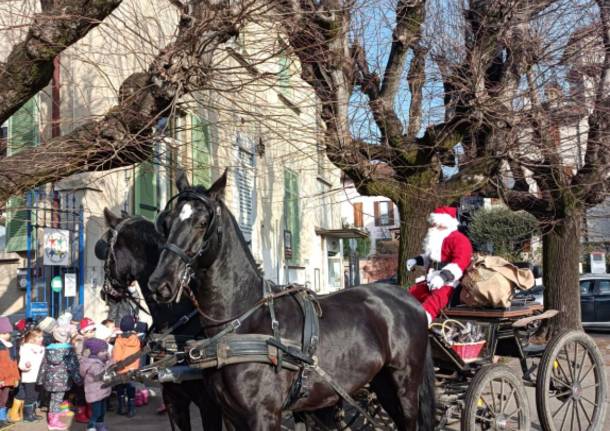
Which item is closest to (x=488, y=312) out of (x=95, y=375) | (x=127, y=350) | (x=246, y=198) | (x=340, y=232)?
(x=127, y=350)

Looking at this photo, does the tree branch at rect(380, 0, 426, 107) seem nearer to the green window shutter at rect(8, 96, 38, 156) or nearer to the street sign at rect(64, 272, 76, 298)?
the green window shutter at rect(8, 96, 38, 156)

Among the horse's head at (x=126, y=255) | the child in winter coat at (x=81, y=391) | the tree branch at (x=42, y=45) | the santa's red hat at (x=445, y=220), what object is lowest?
the child in winter coat at (x=81, y=391)

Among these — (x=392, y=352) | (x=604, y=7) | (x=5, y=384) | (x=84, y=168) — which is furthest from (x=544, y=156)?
(x=5, y=384)

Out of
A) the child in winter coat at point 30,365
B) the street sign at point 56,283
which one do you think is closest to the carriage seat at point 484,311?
the child in winter coat at point 30,365

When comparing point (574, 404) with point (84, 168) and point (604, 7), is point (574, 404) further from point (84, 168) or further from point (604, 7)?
point (604, 7)

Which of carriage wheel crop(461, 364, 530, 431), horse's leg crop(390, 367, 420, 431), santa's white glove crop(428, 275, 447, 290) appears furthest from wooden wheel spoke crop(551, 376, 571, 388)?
horse's leg crop(390, 367, 420, 431)

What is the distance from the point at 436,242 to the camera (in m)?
6.12

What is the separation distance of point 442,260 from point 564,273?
6416mm

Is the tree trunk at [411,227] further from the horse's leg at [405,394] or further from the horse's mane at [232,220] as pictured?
the horse's mane at [232,220]

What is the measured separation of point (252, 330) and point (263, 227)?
11.6m

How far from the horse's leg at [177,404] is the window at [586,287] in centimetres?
1529

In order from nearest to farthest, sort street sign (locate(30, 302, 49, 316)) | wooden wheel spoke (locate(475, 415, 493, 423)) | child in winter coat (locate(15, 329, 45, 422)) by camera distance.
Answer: wooden wheel spoke (locate(475, 415, 493, 423)) < child in winter coat (locate(15, 329, 45, 422)) < street sign (locate(30, 302, 49, 316))

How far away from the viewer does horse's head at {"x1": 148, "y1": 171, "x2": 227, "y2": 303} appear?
3.54 meters

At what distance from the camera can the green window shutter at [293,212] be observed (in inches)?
670
